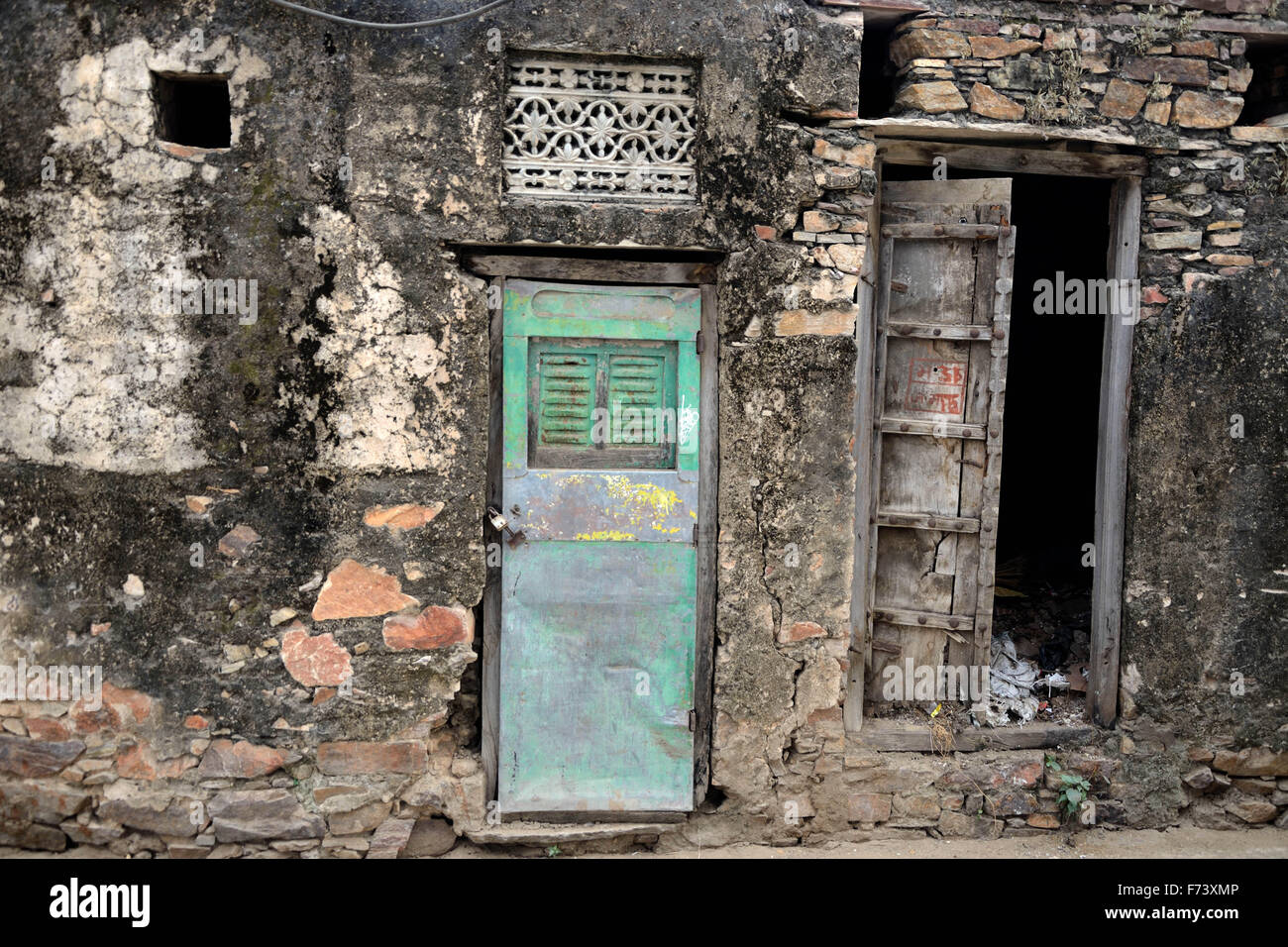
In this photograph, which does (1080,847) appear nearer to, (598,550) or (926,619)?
(926,619)

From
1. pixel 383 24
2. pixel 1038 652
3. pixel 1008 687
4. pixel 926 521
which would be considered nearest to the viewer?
pixel 383 24

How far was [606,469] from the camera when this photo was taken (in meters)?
3.60

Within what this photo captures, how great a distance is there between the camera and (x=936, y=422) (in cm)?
392

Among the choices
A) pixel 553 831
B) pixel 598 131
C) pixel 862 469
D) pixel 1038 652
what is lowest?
pixel 553 831

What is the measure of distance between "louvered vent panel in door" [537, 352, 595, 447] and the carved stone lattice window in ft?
2.09

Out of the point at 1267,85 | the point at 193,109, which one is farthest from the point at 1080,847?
the point at 193,109

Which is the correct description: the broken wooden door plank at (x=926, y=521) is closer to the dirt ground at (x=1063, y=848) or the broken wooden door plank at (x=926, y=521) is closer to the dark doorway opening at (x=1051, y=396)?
Answer: the dirt ground at (x=1063, y=848)

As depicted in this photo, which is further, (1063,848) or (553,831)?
(1063,848)

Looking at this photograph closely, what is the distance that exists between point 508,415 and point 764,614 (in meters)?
1.32

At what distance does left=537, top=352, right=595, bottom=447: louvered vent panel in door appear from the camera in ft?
11.7

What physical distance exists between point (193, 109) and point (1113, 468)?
13.6ft

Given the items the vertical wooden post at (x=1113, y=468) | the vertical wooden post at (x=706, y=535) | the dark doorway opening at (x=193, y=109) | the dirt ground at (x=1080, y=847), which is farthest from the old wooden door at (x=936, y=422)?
the dark doorway opening at (x=193, y=109)

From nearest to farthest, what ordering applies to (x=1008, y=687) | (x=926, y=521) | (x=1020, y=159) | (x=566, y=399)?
(x=566, y=399) → (x=1020, y=159) → (x=926, y=521) → (x=1008, y=687)

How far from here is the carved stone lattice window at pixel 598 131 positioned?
3.46m
